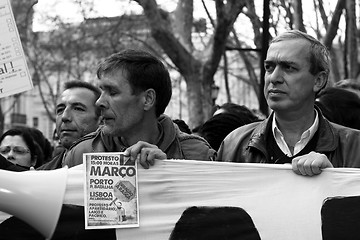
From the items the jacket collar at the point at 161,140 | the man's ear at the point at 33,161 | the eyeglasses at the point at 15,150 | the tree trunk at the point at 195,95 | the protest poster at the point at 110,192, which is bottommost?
the tree trunk at the point at 195,95

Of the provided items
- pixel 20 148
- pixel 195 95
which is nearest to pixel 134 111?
pixel 20 148

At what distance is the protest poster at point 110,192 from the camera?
121 inches

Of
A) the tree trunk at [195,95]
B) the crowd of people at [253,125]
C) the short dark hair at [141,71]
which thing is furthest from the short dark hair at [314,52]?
the tree trunk at [195,95]

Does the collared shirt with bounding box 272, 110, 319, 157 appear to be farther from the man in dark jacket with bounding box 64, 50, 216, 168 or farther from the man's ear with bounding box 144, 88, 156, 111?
the man's ear with bounding box 144, 88, 156, 111

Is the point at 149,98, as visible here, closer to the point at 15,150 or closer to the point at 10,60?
the point at 10,60

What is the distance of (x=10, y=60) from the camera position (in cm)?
362

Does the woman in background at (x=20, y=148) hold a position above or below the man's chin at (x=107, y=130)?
below

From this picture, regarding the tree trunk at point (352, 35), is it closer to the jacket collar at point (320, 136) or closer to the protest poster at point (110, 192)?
the jacket collar at point (320, 136)

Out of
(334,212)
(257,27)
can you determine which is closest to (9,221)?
(334,212)

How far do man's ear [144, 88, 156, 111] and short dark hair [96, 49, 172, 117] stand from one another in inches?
0.7

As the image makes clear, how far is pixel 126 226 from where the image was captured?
3090 mm

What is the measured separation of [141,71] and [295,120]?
73 centimetres

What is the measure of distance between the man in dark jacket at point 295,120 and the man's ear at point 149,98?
0.43 m

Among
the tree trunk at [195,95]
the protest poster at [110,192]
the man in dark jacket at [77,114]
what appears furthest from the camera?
the tree trunk at [195,95]
